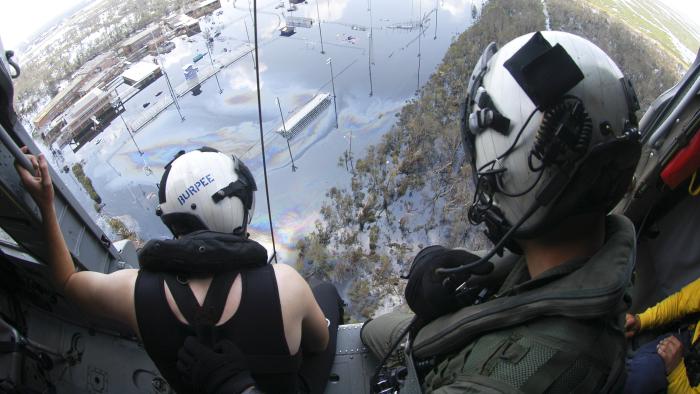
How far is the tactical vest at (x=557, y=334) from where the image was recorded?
66cm

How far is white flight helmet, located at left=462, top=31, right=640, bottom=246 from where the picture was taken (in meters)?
0.68

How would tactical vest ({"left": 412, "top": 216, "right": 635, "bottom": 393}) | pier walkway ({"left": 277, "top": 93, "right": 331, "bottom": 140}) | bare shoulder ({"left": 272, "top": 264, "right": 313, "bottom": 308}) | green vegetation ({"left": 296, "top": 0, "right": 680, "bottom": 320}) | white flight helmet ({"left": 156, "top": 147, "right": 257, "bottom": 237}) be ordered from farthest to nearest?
pier walkway ({"left": 277, "top": 93, "right": 331, "bottom": 140}) → green vegetation ({"left": 296, "top": 0, "right": 680, "bottom": 320}) → white flight helmet ({"left": 156, "top": 147, "right": 257, "bottom": 237}) → bare shoulder ({"left": 272, "top": 264, "right": 313, "bottom": 308}) → tactical vest ({"left": 412, "top": 216, "right": 635, "bottom": 393})

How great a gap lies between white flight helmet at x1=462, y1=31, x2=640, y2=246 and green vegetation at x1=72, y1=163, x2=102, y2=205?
19.5ft

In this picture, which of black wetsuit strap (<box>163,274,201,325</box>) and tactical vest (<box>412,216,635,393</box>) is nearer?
tactical vest (<box>412,216,635,393</box>)

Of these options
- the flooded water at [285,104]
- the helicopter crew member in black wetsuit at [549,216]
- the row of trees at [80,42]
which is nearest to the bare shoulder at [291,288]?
the helicopter crew member in black wetsuit at [549,216]

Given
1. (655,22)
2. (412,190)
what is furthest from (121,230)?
(655,22)

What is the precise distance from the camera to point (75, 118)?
5766 millimetres

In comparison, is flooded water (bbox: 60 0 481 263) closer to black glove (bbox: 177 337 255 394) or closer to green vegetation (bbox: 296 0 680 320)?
green vegetation (bbox: 296 0 680 320)

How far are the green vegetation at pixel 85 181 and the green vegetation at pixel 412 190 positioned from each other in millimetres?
2847

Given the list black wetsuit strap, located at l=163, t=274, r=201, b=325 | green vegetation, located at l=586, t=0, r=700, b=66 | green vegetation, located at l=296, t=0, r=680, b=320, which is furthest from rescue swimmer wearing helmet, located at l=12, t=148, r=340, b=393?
green vegetation, located at l=296, t=0, r=680, b=320

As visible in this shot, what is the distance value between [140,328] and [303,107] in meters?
7.50

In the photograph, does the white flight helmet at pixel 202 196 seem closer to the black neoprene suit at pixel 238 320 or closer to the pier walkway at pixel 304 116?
the black neoprene suit at pixel 238 320

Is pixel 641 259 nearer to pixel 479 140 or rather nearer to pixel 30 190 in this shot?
pixel 479 140

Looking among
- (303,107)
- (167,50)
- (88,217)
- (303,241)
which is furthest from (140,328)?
(167,50)
